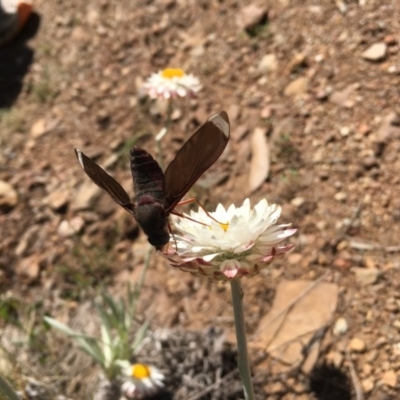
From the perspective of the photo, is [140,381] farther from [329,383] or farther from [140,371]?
[329,383]

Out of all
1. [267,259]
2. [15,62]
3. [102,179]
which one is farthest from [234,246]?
[15,62]

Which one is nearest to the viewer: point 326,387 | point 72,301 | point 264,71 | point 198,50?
point 326,387

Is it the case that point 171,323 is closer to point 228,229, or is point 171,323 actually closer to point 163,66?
point 228,229

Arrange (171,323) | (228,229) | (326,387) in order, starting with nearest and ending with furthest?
(228,229)
(326,387)
(171,323)

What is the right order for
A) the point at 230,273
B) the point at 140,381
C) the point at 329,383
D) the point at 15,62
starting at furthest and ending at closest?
the point at 15,62
the point at 140,381
the point at 329,383
the point at 230,273

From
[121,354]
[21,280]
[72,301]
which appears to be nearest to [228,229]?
[121,354]

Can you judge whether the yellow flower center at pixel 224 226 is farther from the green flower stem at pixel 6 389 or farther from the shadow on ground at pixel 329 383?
the shadow on ground at pixel 329 383

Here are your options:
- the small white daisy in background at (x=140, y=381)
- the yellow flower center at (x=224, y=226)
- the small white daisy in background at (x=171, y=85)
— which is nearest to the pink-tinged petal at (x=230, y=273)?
the yellow flower center at (x=224, y=226)
